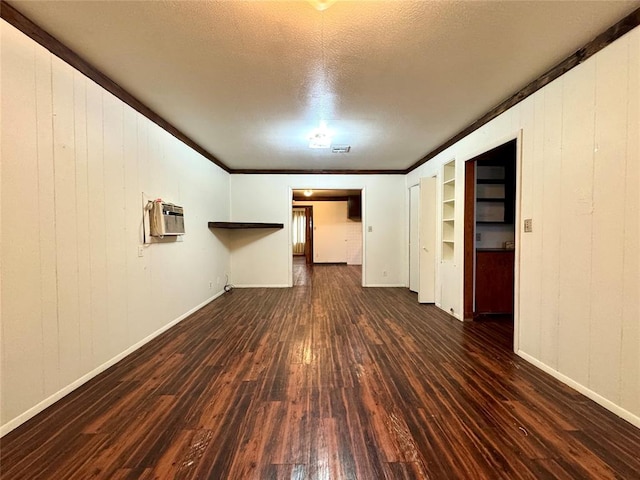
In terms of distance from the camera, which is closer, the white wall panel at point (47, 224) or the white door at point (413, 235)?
the white wall panel at point (47, 224)

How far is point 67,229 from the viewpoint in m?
2.05

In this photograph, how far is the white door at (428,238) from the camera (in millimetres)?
4680

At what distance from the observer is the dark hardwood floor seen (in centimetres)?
143

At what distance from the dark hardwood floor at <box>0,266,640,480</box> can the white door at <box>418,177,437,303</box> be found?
164 centimetres

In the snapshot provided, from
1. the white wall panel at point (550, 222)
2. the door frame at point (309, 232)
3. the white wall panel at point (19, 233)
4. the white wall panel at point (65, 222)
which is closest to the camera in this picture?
the white wall panel at point (19, 233)

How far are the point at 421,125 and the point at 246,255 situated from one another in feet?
13.6

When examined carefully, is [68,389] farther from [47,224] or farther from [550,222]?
[550,222]

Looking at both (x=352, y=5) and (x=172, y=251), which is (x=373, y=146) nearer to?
(x=352, y=5)

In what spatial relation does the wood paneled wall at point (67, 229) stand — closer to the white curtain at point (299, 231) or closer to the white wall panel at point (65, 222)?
the white wall panel at point (65, 222)

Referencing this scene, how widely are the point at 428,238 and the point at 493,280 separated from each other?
1.15 metres

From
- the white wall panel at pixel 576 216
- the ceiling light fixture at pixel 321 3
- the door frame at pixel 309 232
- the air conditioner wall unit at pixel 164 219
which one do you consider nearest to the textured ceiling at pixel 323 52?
the ceiling light fixture at pixel 321 3

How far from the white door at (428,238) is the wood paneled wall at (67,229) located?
3789mm

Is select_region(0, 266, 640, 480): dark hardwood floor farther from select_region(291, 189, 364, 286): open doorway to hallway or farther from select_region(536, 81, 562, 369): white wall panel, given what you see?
select_region(291, 189, 364, 286): open doorway to hallway

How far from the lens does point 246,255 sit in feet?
19.9
